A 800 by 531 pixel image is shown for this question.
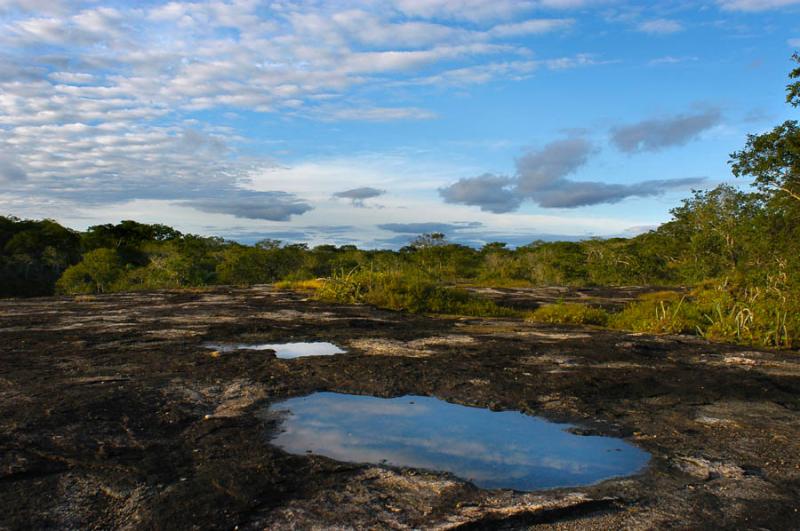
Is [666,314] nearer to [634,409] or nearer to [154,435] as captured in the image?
[634,409]

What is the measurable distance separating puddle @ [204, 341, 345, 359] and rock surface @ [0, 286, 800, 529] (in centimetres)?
26

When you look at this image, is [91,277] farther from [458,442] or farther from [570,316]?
[458,442]

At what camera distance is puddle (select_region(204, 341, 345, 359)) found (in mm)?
7441

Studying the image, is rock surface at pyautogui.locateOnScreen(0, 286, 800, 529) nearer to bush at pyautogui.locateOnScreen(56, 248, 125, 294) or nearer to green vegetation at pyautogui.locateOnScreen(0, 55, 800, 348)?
green vegetation at pyautogui.locateOnScreen(0, 55, 800, 348)

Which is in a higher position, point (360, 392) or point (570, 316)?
point (570, 316)

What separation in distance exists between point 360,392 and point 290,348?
2652 mm

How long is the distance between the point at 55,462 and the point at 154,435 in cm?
63

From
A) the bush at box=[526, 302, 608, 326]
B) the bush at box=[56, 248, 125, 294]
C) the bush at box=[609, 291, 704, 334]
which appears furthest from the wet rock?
the bush at box=[56, 248, 125, 294]

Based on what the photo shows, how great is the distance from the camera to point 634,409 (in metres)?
5.02

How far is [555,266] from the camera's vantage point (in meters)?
38.3

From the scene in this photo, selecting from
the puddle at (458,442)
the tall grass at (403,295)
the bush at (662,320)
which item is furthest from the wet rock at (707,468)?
the tall grass at (403,295)

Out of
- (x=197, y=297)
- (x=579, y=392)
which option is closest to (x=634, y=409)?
(x=579, y=392)

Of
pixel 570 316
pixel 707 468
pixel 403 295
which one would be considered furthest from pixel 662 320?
pixel 707 468

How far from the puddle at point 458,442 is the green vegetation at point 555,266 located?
20.7 ft
